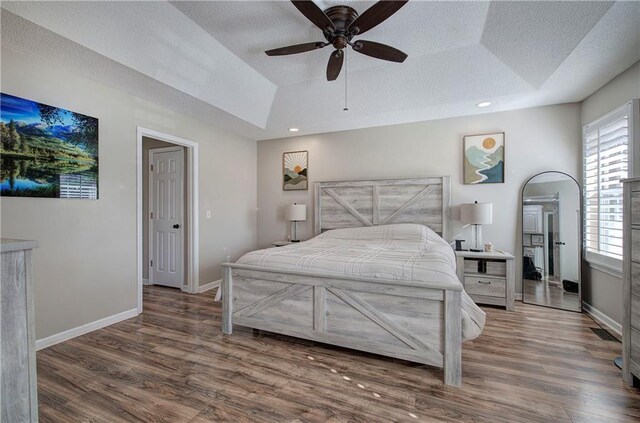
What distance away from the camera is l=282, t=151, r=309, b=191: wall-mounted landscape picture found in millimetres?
5242

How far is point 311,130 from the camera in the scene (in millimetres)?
4930

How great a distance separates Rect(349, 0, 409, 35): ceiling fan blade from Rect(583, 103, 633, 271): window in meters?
2.55

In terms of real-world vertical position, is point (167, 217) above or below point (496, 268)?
above

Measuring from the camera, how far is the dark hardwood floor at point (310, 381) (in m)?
1.75

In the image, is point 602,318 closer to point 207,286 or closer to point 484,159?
point 484,159

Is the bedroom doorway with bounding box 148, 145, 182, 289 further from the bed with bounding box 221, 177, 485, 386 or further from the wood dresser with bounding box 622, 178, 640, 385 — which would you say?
the wood dresser with bounding box 622, 178, 640, 385

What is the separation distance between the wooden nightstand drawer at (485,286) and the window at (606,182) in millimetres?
989

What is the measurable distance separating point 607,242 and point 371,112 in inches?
119

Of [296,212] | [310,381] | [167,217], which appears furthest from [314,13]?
[167,217]

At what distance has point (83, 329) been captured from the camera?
2908mm

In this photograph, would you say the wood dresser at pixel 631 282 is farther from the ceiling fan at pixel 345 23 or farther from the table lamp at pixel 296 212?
the table lamp at pixel 296 212

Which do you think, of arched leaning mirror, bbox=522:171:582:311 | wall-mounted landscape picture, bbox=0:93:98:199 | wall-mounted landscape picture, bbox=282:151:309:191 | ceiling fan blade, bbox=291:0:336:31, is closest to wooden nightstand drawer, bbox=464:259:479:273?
arched leaning mirror, bbox=522:171:582:311

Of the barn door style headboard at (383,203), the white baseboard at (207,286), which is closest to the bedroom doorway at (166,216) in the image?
the white baseboard at (207,286)

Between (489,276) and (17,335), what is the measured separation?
166 inches
